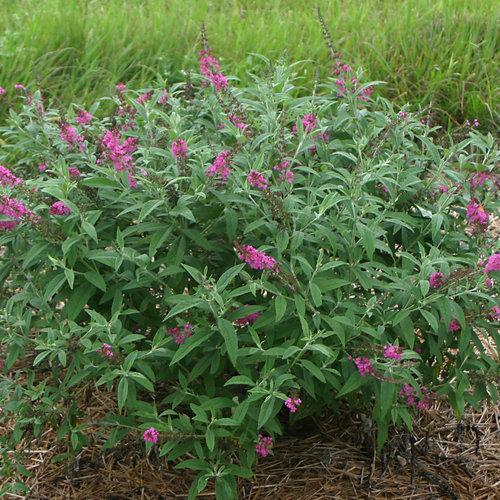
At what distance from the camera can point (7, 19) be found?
239 inches

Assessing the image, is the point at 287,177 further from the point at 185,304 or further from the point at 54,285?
the point at 54,285

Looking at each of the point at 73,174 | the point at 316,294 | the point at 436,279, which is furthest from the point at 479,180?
the point at 73,174

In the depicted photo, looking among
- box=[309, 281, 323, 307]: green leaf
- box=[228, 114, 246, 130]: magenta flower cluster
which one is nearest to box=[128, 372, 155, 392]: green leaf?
box=[309, 281, 323, 307]: green leaf

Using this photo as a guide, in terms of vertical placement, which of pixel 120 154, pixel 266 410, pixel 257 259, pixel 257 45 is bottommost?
pixel 257 45

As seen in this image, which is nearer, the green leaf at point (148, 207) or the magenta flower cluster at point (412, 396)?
the green leaf at point (148, 207)

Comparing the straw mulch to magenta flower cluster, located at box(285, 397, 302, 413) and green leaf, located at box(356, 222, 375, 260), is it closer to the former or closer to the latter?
magenta flower cluster, located at box(285, 397, 302, 413)

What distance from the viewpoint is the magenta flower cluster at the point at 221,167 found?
7.57ft

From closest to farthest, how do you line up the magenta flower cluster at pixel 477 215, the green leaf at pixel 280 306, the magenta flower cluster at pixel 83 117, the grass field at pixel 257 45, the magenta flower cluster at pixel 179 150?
the green leaf at pixel 280 306
the magenta flower cluster at pixel 179 150
the magenta flower cluster at pixel 477 215
the magenta flower cluster at pixel 83 117
the grass field at pixel 257 45

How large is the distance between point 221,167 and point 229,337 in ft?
1.47

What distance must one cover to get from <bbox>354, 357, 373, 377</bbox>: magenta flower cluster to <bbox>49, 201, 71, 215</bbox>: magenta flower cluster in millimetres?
866

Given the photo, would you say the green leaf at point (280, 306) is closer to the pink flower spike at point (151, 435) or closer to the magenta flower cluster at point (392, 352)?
the magenta flower cluster at point (392, 352)

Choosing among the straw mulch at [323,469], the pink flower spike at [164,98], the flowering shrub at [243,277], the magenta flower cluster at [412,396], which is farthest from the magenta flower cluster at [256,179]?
the straw mulch at [323,469]

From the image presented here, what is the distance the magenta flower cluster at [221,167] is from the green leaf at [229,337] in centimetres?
39

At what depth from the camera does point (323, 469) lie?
2.83 meters
